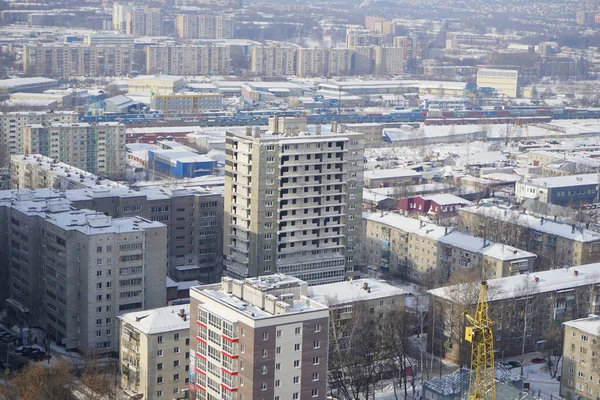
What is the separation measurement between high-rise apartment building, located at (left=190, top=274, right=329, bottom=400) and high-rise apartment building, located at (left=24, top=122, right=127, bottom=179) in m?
13.5

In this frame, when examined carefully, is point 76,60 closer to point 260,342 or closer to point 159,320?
point 159,320

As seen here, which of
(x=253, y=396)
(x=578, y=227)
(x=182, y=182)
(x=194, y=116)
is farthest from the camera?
(x=194, y=116)

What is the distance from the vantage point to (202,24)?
194ft

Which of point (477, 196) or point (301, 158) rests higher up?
point (301, 158)

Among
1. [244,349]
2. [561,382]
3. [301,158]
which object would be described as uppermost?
[301,158]

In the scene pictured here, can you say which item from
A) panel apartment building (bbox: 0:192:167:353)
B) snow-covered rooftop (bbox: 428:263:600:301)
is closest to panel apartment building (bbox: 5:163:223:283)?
panel apartment building (bbox: 0:192:167:353)

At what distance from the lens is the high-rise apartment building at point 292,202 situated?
1449 centimetres

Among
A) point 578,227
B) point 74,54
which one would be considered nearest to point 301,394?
point 578,227

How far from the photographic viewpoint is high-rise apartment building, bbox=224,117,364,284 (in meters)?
14.5

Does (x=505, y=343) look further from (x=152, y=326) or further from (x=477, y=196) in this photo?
(x=477, y=196)

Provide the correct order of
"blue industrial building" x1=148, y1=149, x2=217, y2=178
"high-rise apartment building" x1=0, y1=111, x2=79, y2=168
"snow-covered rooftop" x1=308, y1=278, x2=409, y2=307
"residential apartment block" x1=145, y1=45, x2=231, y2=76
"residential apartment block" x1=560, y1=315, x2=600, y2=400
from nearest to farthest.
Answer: "residential apartment block" x1=560, y1=315, x2=600, y2=400 → "snow-covered rooftop" x1=308, y1=278, x2=409, y2=307 → "blue industrial building" x1=148, y1=149, x2=217, y2=178 → "high-rise apartment building" x1=0, y1=111, x2=79, y2=168 → "residential apartment block" x1=145, y1=45, x2=231, y2=76

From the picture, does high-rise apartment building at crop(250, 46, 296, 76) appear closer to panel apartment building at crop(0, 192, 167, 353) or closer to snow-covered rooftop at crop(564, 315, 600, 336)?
panel apartment building at crop(0, 192, 167, 353)

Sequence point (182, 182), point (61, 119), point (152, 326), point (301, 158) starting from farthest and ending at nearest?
point (61, 119) → point (182, 182) → point (301, 158) → point (152, 326)

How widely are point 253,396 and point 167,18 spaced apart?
5396cm
